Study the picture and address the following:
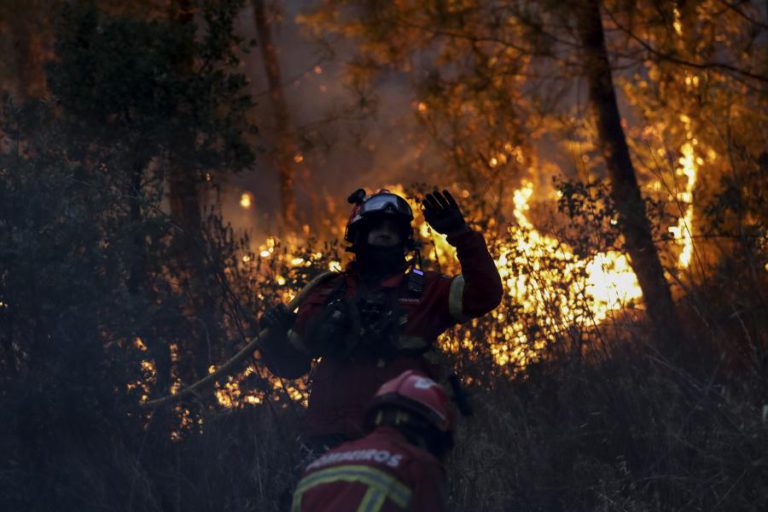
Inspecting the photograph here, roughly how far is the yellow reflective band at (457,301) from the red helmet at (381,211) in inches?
18.0

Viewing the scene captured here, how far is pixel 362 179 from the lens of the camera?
4459cm

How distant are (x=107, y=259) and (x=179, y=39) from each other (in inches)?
114

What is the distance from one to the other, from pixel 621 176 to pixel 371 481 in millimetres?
9904

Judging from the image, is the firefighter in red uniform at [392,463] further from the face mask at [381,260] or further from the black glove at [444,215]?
the face mask at [381,260]

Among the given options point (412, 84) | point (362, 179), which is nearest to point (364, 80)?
point (412, 84)

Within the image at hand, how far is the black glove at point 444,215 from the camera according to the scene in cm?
518

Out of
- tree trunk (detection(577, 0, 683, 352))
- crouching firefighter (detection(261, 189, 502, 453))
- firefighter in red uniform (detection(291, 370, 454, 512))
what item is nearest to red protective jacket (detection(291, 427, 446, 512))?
firefighter in red uniform (detection(291, 370, 454, 512))

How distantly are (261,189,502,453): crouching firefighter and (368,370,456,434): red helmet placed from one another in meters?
1.48

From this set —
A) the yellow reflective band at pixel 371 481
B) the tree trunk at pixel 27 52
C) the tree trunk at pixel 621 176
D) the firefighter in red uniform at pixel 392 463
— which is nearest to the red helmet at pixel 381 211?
the firefighter in red uniform at pixel 392 463

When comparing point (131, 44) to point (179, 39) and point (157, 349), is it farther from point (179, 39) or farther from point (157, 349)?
point (157, 349)

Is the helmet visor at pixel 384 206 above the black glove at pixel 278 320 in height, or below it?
above

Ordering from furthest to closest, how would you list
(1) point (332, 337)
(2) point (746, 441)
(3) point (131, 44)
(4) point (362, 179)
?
(4) point (362, 179) → (3) point (131, 44) → (2) point (746, 441) → (1) point (332, 337)

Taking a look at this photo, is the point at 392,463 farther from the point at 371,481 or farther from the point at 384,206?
the point at 384,206

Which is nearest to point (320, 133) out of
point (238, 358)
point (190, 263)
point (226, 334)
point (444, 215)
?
point (190, 263)
